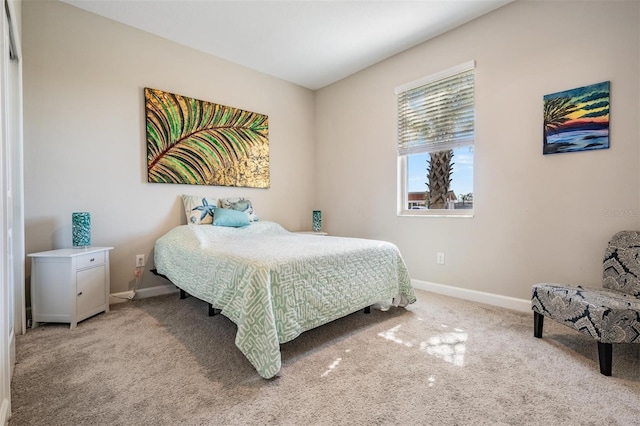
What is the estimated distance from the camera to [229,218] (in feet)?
9.98

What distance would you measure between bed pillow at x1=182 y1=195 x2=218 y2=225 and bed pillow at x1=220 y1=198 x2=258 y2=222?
0.18 metres

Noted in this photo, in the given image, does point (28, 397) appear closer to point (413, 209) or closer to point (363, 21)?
point (413, 209)

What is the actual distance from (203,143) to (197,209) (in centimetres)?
76

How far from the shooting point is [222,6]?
2.50 meters

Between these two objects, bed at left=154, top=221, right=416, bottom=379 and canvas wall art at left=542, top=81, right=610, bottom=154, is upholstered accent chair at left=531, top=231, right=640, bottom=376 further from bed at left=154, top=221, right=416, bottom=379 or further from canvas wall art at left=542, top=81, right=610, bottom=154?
bed at left=154, top=221, right=416, bottom=379

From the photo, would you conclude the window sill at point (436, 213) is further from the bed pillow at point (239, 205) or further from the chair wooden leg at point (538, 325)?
the bed pillow at point (239, 205)

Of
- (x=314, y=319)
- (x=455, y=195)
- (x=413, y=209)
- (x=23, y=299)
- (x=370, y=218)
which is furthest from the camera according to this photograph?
(x=370, y=218)

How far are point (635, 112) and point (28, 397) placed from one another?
3.84 m

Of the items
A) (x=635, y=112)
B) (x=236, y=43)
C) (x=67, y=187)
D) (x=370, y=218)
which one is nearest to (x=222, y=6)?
(x=236, y=43)

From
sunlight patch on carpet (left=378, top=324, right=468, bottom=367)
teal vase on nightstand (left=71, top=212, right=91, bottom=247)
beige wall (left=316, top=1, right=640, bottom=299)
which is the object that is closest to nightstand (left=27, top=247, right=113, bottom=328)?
teal vase on nightstand (left=71, top=212, right=91, bottom=247)

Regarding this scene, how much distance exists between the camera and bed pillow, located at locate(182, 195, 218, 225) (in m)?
3.00

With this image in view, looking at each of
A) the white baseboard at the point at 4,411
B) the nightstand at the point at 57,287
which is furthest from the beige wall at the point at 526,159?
the white baseboard at the point at 4,411

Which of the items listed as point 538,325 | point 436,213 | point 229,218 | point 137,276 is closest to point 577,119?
point 436,213

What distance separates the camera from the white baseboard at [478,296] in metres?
2.43
